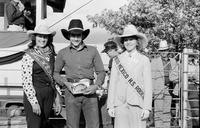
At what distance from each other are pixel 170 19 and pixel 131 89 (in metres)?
8.58

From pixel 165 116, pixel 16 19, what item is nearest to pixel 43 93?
pixel 165 116

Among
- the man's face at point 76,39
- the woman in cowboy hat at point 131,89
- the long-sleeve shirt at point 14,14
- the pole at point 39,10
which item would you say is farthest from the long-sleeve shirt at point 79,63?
the pole at point 39,10

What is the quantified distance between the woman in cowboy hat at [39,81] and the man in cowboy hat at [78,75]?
18 cm

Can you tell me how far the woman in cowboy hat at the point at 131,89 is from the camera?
6.28m

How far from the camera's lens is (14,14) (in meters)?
10.1

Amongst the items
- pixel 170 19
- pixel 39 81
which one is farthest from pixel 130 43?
pixel 170 19

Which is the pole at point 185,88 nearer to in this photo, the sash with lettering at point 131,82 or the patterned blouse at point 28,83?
the sash with lettering at point 131,82

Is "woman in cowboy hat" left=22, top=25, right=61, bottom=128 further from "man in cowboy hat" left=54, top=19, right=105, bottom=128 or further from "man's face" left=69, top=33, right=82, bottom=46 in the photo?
"man's face" left=69, top=33, right=82, bottom=46

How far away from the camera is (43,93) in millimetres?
6668

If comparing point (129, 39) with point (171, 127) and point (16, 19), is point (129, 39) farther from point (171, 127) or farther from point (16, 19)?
point (16, 19)

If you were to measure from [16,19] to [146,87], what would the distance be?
4.73m

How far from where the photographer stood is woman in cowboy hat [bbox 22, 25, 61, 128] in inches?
259

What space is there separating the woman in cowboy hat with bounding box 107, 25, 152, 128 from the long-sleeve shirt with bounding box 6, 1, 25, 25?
4.25 meters

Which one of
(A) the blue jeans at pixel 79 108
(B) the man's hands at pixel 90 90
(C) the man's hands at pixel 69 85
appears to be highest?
(C) the man's hands at pixel 69 85
